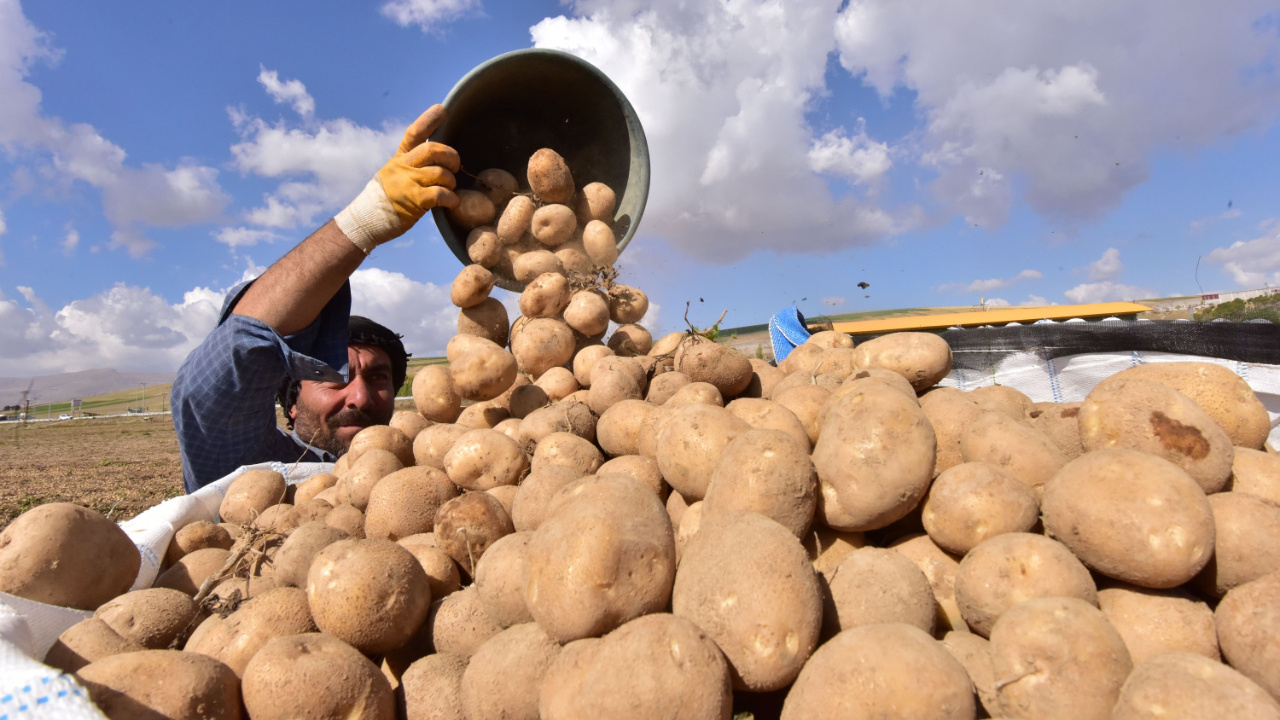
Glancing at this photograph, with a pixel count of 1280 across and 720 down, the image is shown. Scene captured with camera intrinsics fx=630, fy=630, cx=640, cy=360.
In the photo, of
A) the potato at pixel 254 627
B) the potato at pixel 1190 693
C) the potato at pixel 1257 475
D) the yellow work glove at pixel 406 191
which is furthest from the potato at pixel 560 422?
the potato at pixel 1257 475

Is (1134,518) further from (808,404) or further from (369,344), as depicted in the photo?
(369,344)

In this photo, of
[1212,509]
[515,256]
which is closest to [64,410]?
[515,256]

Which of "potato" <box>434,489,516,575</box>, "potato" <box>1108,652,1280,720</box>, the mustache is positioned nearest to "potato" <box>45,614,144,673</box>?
"potato" <box>434,489,516,575</box>

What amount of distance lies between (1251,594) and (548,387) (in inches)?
119

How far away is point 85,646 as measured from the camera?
5.71 feet

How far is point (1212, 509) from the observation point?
1804mm

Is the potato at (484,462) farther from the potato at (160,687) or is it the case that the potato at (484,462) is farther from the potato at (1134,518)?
the potato at (1134,518)

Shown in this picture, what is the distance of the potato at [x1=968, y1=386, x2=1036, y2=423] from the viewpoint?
2.63 meters

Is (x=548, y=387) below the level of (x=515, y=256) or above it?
below

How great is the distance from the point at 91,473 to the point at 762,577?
1749cm

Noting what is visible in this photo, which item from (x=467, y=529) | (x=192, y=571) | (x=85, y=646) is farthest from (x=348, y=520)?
(x=85, y=646)

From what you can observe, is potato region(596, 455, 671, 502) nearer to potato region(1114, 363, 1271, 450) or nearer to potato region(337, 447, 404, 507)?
potato region(337, 447, 404, 507)

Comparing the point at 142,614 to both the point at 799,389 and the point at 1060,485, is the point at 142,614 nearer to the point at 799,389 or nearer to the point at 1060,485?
the point at 799,389

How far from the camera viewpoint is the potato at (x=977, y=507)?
1852 mm
